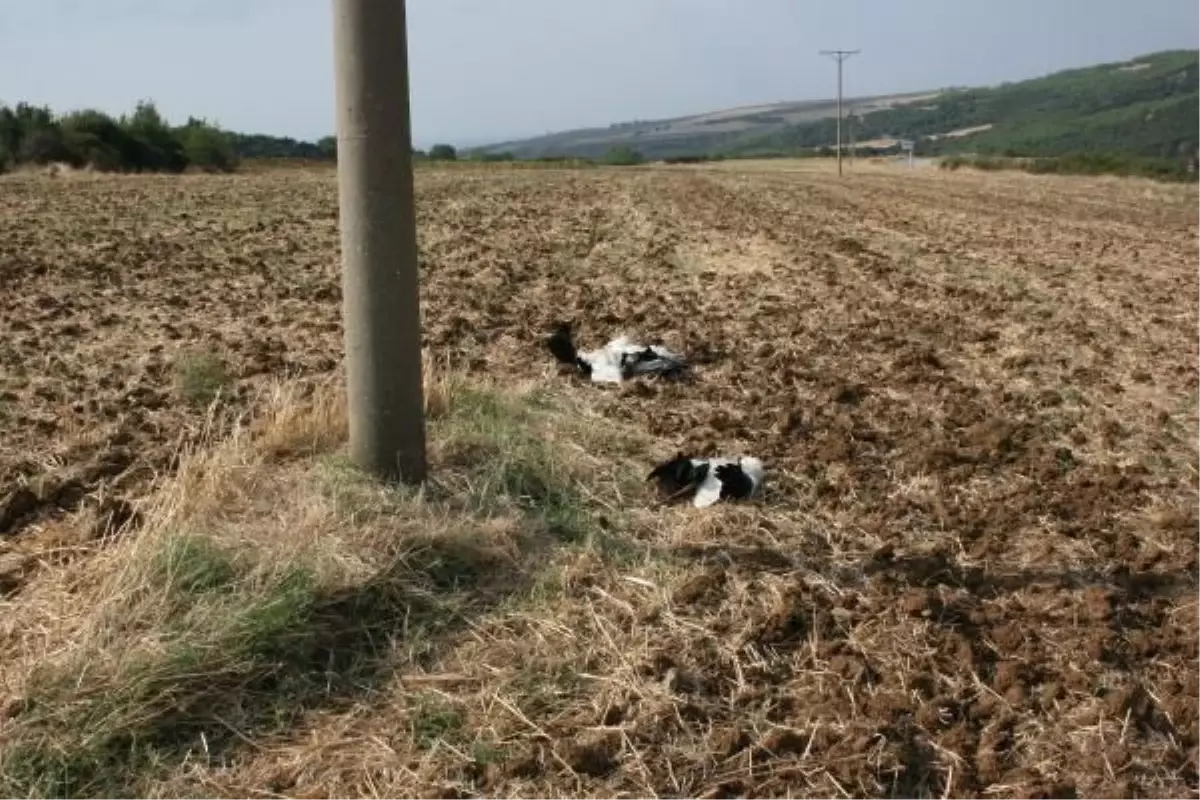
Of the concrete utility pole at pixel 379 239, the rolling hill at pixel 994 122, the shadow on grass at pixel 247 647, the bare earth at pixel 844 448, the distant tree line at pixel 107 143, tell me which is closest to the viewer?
the shadow on grass at pixel 247 647

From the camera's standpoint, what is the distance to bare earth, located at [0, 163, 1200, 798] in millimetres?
2879

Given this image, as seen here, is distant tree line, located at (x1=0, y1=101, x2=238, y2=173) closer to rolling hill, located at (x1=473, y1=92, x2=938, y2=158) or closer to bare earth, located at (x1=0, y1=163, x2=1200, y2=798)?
bare earth, located at (x1=0, y1=163, x2=1200, y2=798)

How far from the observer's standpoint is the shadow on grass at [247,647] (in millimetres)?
2643

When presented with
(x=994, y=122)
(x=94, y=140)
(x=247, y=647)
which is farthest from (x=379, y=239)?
(x=994, y=122)

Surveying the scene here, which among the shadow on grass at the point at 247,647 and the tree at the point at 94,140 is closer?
the shadow on grass at the point at 247,647

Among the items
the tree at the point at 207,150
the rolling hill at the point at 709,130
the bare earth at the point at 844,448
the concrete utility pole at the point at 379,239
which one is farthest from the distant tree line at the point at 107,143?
the rolling hill at the point at 709,130

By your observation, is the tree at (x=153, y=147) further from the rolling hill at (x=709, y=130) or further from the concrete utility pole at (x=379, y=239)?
the rolling hill at (x=709, y=130)

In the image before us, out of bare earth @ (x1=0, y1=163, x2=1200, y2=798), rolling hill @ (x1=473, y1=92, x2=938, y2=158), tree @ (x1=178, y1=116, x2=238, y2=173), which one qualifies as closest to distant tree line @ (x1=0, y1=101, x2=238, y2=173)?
tree @ (x1=178, y1=116, x2=238, y2=173)

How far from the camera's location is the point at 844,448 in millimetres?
4992

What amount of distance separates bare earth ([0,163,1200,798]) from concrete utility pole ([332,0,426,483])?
992mm

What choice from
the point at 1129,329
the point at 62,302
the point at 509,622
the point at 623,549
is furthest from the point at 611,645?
the point at 62,302

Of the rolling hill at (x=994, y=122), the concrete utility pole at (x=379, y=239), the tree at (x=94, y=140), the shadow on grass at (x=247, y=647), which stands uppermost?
the rolling hill at (x=994, y=122)

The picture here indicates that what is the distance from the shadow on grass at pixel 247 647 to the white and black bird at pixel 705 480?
1.69 ft

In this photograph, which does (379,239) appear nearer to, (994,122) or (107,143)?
(107,143)
